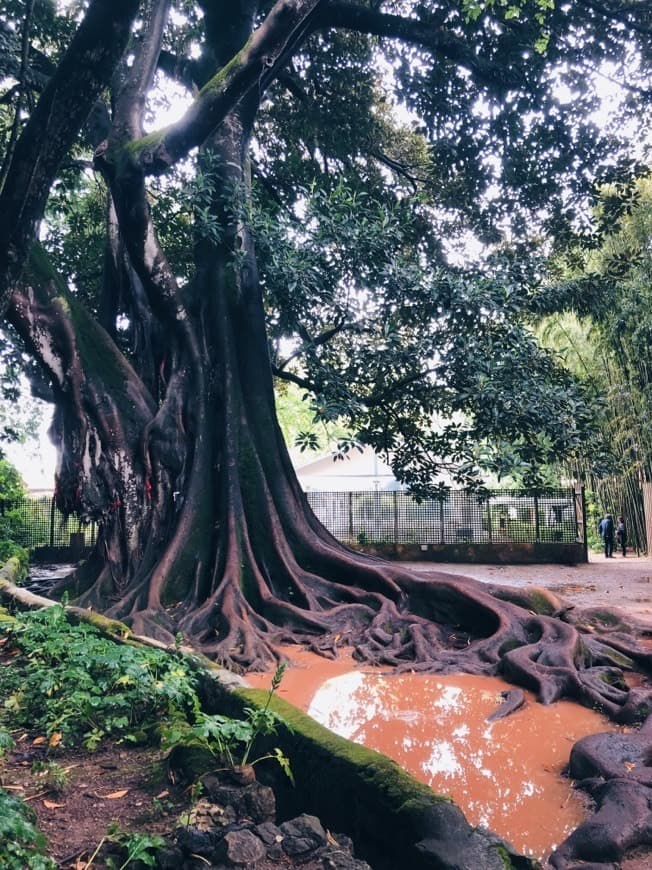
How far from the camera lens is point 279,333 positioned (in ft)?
36.1

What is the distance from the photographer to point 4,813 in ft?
8.39

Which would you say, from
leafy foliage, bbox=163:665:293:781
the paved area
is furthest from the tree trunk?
leafy foliage, bbox=163:665:293:781

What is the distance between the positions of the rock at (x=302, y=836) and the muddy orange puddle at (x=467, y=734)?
1.26 metres

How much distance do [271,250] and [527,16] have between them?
15.3 feet

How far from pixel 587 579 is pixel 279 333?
8.22m

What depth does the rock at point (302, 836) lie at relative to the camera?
2753mm

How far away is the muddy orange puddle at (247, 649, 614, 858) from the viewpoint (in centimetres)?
391

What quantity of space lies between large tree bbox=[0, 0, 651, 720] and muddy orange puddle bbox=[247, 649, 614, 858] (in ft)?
1.46

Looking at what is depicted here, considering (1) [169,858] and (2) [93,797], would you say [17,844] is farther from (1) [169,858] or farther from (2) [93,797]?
(2) [93,797]

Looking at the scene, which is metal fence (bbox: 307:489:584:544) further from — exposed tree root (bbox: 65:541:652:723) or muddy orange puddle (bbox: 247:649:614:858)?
muddy orange puddle (bbox: 247:649:614:858)

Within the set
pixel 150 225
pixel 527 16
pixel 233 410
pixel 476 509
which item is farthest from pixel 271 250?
pixel 476 509

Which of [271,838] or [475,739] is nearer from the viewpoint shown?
[271,838]

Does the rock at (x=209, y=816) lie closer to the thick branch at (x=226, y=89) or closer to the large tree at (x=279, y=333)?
the large tree at (x=279, y=333)

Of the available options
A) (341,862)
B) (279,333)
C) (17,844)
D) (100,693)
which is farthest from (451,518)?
(17,844)
